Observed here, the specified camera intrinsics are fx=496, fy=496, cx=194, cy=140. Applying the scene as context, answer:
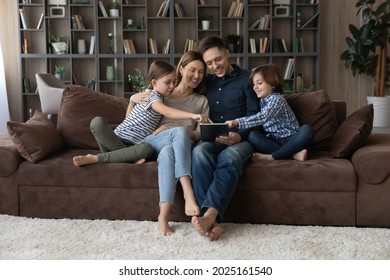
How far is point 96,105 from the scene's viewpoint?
10.5 ft

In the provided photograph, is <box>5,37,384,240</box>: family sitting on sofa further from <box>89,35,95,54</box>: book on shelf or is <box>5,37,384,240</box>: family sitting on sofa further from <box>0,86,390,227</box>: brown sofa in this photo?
<box>89,35,95,54</box>: book on shelf

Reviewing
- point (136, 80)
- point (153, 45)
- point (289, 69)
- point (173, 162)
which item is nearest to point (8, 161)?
point (173, 162)

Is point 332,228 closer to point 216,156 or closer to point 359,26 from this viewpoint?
point 216,156

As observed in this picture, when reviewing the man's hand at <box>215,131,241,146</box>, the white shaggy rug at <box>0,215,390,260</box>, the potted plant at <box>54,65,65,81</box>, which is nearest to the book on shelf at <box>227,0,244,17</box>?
the potted plant at <box>54,65,65,81</box>

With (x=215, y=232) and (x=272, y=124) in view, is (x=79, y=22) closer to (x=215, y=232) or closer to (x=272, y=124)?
(x=272, y=124)

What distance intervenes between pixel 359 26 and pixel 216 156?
5473mm

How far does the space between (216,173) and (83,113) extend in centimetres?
113

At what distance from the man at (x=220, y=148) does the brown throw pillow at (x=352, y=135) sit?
48 cm

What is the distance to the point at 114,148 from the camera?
2791mm

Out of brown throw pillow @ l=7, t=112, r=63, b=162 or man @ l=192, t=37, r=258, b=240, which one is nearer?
man @ l=192, t=37, r=258, b=240

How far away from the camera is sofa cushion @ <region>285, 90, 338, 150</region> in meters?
3.02

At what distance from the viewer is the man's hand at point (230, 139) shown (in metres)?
2.75

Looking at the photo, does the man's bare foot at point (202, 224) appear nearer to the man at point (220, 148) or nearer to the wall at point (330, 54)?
the man at point (220, 148)
